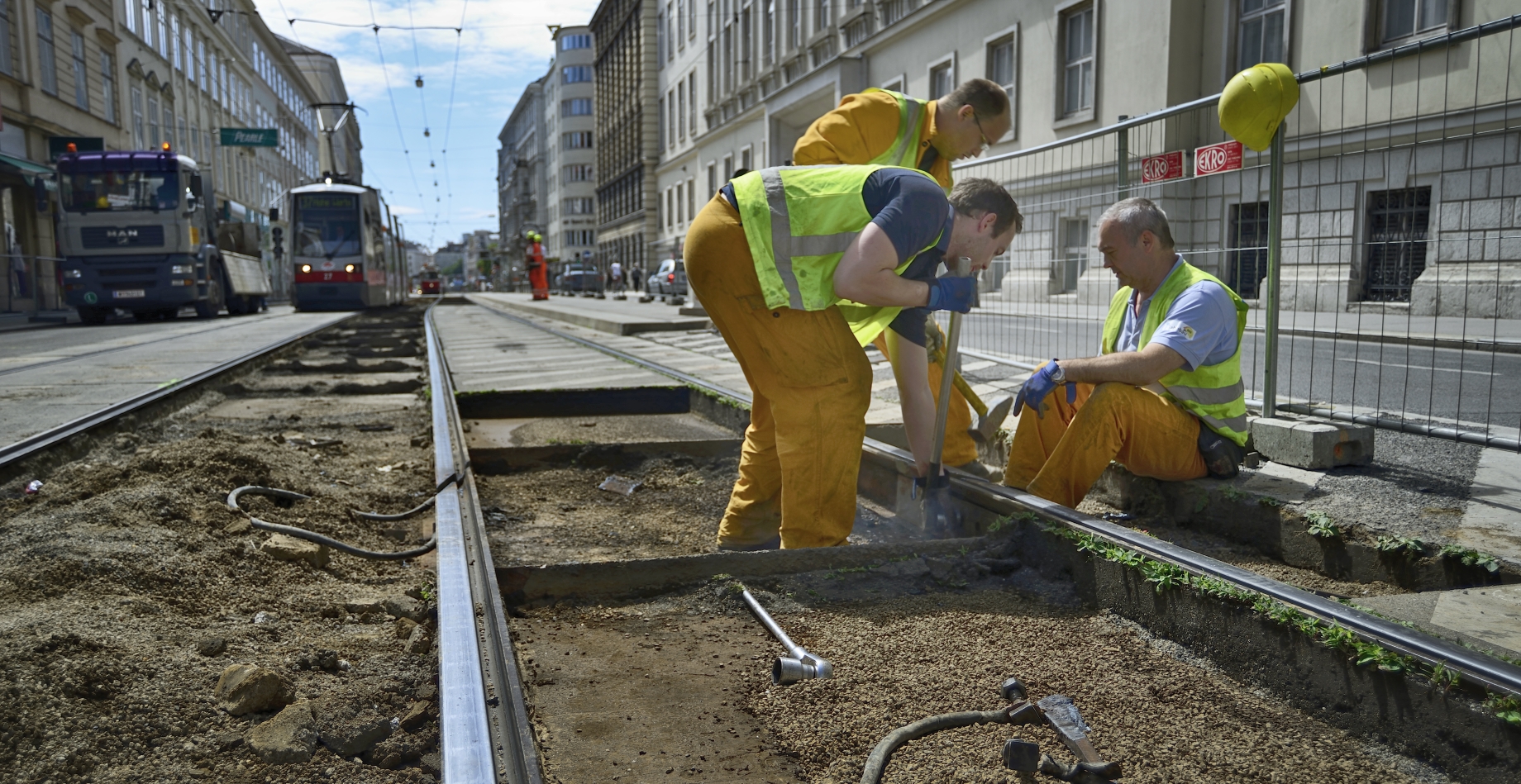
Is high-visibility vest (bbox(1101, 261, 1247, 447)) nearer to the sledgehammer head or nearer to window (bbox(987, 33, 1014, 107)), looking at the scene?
the sledgehammer head

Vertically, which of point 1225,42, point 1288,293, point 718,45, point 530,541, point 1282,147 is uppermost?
point 718,45

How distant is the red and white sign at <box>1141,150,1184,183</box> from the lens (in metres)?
5.36

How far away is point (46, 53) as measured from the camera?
27.7 m

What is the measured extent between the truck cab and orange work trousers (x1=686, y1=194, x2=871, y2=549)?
21.7 meters

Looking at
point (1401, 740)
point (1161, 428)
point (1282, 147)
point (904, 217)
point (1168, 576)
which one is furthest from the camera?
point (1282, 147)

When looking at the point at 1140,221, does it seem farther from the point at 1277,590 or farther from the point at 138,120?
the point at 138,120

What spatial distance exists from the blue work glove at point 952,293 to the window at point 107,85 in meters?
36.7

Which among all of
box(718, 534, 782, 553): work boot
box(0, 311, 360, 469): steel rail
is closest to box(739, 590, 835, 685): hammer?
box(718, 534, 782, 553): work boot

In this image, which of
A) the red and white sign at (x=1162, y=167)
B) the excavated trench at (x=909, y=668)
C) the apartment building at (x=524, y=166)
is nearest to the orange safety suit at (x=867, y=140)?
the excavated trench at (x=909, y=668)

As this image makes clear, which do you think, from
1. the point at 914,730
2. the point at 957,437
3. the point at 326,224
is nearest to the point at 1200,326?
the point at 957,437

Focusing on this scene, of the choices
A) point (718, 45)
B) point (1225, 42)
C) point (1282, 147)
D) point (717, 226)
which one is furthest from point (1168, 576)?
point (718, 45)

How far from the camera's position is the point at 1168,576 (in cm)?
272

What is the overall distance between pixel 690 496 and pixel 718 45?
40846mm

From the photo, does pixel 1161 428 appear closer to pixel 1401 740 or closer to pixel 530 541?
pixel 1401 740
